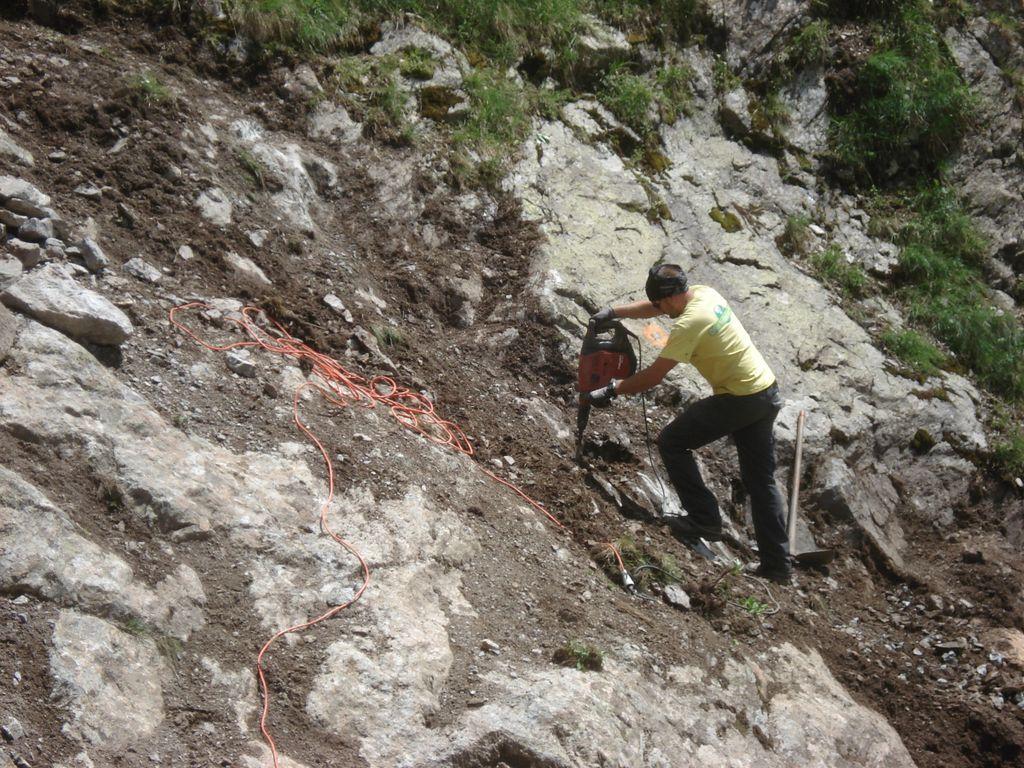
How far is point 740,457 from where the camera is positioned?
19.7 feet

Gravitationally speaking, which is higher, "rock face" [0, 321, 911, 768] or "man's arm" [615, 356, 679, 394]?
"man's arm" [615, 356, 679, 394]

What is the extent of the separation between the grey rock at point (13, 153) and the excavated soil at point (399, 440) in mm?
96

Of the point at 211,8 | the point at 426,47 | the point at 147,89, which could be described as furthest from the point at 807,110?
the point at 147,89

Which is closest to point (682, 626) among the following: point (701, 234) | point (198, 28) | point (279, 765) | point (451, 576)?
point (451, 576)

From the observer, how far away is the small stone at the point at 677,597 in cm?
536

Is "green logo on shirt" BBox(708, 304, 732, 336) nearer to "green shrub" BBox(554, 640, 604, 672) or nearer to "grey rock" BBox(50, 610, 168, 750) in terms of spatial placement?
"green shrub" BBox(554, 640, 604, 672)

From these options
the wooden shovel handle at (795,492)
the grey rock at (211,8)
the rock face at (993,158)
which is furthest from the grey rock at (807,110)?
the grey rock at (211,8)

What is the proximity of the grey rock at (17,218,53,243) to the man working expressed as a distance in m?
3.26

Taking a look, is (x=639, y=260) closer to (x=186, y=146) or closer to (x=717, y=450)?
(x=717, y=450)

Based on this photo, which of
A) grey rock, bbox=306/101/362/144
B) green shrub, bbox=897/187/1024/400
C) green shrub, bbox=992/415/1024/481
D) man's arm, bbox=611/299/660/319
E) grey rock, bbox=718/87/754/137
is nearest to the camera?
man's arm, bbox=611/299/660/319

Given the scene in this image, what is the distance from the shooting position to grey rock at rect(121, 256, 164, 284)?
18.1ft

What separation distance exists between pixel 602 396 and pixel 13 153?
390 centimetres

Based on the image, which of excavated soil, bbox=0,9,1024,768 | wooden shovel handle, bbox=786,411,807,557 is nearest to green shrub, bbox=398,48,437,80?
excavated soil, bbox=0,9,1024,768

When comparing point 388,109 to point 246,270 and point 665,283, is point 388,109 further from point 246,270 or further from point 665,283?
point 665,283
